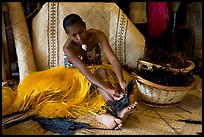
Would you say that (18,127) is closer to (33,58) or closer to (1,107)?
(1,107)

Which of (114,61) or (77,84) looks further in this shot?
(77,84)

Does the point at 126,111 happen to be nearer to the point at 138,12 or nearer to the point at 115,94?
the point at 115,94

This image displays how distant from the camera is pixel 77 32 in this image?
1237mm

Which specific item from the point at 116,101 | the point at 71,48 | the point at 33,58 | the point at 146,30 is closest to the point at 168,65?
the point at 116,101

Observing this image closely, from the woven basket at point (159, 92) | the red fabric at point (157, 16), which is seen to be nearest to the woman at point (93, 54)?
the woven basket at point (159, 92)

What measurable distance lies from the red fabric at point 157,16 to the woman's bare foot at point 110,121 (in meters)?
1.11

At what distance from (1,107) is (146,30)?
4.49 ft

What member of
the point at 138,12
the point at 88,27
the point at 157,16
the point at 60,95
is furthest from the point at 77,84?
the point at 157,16

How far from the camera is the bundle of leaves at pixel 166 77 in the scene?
4.51 feet

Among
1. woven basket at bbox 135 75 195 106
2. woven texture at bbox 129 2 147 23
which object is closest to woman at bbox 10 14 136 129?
woven basket at bbox 135 75 195 106

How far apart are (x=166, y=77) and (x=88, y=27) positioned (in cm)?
66

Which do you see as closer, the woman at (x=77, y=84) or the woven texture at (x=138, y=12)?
the woman at (x=77, y=84)

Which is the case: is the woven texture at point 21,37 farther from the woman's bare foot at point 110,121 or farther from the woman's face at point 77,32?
the woman's bare foot at point 110,121

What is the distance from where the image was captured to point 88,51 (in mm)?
1456
